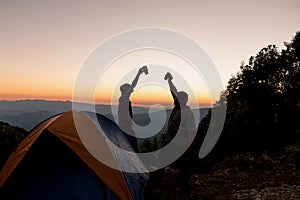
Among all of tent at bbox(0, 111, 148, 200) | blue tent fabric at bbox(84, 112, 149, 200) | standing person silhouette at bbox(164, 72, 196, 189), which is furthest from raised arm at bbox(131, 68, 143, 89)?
tent at bbox(0, 111, 148, 200)

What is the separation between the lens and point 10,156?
6.14 metres

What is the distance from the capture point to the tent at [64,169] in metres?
5.59

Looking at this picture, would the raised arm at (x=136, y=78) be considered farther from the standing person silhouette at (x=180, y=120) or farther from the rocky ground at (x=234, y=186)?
the rocky ground at (x=234, y=186)

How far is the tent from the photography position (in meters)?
5.59

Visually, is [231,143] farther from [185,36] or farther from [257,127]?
[185,36]

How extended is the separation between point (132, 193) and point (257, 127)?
17592 mm

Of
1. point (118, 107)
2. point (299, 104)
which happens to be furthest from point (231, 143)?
point (118, 107)

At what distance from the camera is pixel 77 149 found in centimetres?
565

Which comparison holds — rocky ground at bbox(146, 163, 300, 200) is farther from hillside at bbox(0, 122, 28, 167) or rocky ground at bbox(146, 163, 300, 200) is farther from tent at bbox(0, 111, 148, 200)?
hillside at bbox(0, 122, 28, 167)

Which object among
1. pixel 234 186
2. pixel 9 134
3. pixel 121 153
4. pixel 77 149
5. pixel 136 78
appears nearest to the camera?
pixel 77 149

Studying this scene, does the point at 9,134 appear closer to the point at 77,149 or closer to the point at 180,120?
the point at 77,149

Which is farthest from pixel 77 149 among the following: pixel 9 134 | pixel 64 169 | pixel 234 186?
pixel 234 186

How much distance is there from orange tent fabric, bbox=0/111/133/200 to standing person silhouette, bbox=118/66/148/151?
6.22 feet

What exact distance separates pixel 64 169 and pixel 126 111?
8.38 feet
